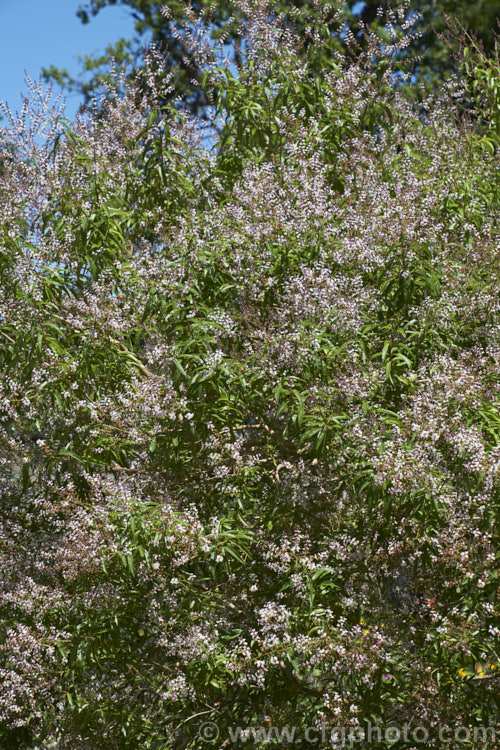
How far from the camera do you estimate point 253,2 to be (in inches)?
253

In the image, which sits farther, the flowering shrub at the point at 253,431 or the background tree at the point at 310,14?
the background tree at the point at 310,14

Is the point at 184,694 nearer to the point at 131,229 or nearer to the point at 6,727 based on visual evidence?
the point at 6,727

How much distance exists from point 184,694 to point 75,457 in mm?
1595

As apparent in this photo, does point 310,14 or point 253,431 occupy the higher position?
point 310,14

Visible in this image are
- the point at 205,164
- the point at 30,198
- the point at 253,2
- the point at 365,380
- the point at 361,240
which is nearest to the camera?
the point at 365,380

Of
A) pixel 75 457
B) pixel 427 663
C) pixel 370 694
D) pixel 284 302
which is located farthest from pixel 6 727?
pixel 284 302

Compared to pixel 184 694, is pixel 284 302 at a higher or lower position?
higher

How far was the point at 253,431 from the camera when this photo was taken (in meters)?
5.62

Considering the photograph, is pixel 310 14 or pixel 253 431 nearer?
pixel 253 431

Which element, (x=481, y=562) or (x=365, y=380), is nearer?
(x=481, y=562)

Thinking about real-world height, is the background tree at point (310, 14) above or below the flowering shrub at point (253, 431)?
above

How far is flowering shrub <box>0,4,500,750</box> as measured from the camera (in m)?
4.35

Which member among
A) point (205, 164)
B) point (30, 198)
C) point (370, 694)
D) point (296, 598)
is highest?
point (205, 164)

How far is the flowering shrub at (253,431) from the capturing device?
14.3 feet
